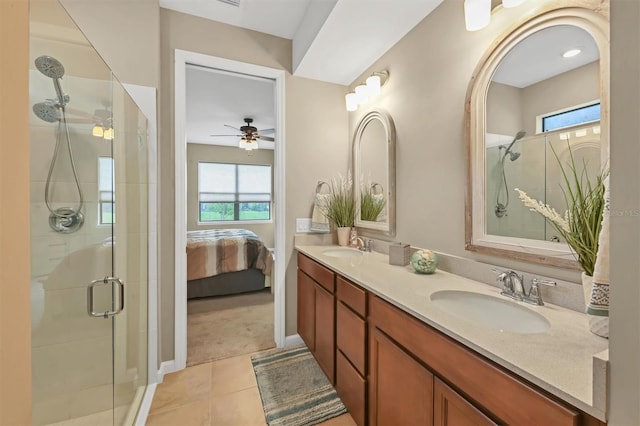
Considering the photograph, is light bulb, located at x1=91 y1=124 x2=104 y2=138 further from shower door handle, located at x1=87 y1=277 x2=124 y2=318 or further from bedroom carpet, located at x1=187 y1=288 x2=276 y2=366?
bedroom carpet, located at x1=187 y1=288 x2=276 y2=366

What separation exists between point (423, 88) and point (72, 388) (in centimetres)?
251

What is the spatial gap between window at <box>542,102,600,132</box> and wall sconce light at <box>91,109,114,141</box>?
2.15 meters

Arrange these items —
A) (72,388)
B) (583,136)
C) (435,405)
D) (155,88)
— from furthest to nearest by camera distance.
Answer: (155,88) → (72,388) → (583,136) → (435,405)

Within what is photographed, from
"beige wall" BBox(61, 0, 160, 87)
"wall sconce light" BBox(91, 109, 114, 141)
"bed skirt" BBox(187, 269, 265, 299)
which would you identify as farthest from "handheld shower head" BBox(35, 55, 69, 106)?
"bed skirt" BBox(187, 269, 265, 299)

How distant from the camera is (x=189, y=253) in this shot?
3.30 m

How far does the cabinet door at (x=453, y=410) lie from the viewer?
762 millimetres

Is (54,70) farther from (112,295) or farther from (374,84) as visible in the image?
(374,84)

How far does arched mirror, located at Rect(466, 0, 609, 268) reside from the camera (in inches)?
38.6

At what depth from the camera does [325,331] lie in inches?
70.9

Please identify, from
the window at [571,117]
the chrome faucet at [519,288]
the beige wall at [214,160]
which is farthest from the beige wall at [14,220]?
the beige wall at [214,160]

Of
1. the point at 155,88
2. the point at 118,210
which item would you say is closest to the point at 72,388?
the point at 118,210

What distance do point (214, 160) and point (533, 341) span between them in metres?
6.30

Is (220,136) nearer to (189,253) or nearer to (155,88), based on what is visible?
(189,253)

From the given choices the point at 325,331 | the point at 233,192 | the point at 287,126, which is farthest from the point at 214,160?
the point at 325,331
